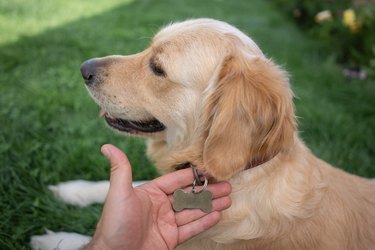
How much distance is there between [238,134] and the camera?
1.97 m

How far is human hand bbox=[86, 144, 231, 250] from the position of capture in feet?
5.95

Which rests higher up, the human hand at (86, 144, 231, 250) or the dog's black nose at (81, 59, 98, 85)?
the dog's black nose at (81, 59, 98, 85)

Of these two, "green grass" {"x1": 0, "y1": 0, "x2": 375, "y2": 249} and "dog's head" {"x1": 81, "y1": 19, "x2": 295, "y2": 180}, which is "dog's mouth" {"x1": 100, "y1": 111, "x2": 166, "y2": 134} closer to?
"dog's head" {"x1": 81, "y1": 19, "x2": 295, "y2": 180}

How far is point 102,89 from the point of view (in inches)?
92.8

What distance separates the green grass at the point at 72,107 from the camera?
273 centimetres

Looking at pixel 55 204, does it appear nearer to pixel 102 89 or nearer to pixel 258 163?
pixel 102 89

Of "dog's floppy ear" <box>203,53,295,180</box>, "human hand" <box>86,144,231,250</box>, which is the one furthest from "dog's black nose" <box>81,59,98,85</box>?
"dog's floppy ear" <box>203,53,295,180</box>

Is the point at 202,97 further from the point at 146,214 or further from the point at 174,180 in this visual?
the point at 146,214

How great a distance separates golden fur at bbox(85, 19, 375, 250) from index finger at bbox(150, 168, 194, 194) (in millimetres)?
83

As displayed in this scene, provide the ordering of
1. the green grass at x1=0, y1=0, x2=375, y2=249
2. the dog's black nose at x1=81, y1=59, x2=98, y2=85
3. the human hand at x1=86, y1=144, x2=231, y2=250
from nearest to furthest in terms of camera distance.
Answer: the human hand at x1=86, y1=144, x2=231, y2=250 → the dog's black nose at x1=81, y1=59, x2=98, y2=85 → the green grass at x1=0, y1=0, x2=375, y2=249

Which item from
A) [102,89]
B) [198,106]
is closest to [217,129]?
[198,106]

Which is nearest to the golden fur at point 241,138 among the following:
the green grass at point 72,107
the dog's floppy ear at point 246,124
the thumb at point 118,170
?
the dog's floppy ear at point 246,124

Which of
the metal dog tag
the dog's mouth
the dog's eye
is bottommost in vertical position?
the metal dog tag

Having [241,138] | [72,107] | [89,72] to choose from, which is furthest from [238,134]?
[72,107]
